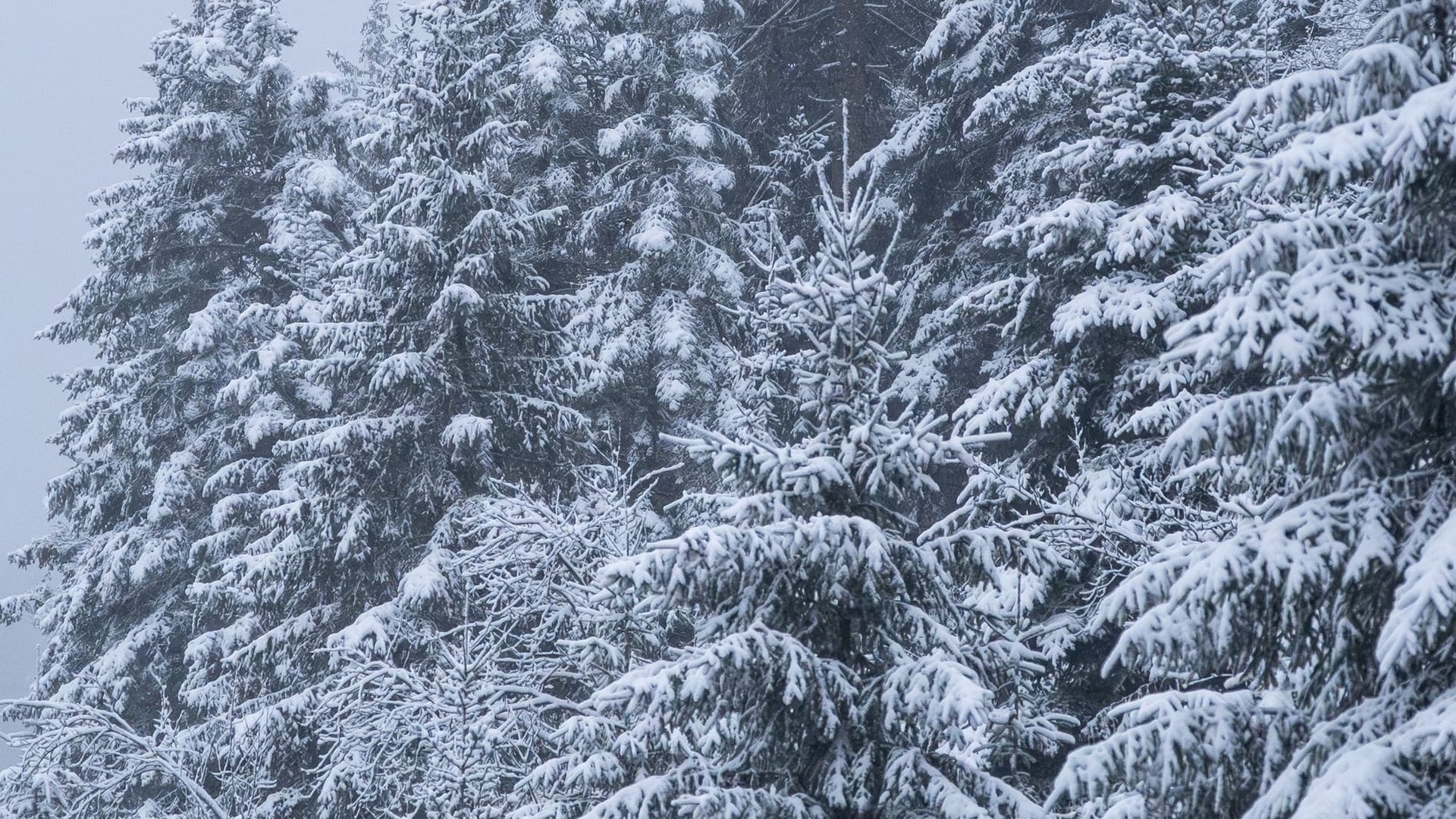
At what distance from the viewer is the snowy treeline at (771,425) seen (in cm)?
536

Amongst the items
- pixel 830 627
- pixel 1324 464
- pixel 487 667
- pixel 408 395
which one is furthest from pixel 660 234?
pixel 1324 464

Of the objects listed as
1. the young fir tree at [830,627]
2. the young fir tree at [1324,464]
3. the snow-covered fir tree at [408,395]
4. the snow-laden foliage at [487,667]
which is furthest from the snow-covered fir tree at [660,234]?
the young fir tree at [1324,464]

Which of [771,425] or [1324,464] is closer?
[1324,464]

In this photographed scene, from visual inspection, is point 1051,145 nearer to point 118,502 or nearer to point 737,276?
point 737,276

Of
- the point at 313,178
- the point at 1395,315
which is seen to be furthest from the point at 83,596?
the point at 1395,315

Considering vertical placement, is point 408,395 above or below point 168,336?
below

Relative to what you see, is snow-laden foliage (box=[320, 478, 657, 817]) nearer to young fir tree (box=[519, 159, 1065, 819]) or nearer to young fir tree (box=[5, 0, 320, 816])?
young fir tree (box=[519, 159, 1065, 819])

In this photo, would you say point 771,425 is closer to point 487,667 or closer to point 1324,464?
point 487,667

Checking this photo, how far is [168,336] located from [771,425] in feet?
38.3

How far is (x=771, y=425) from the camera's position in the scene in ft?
60.1

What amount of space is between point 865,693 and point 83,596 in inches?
713

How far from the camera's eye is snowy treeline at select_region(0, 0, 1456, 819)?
5355 mm

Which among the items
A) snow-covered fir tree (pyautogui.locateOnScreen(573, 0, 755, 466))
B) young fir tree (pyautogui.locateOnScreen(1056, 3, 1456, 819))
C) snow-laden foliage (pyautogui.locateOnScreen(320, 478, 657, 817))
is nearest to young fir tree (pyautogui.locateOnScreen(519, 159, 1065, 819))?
young fir tree (pyautogui.locateOnScreen(1056, 3, 1456, 819))

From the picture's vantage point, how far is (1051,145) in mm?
17344
